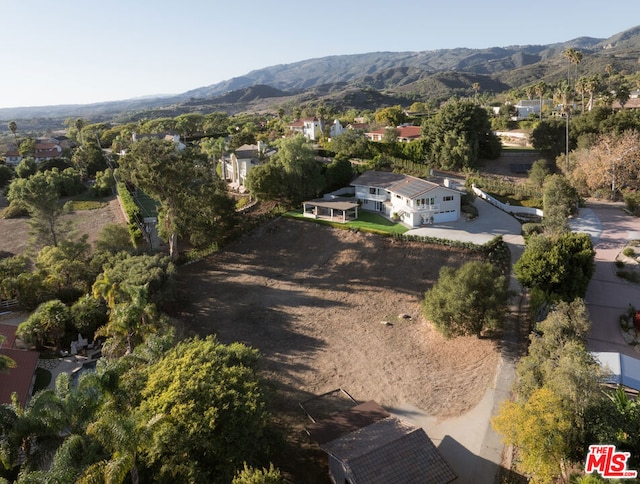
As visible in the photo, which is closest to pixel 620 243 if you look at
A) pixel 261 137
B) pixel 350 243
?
pixel 350 243

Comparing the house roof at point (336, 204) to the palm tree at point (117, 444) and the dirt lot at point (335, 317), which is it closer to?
the dirt lot at point (335, 317)

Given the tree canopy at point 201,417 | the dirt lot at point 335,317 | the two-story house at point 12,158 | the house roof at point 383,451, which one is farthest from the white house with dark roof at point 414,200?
the two-story house at point 12,158

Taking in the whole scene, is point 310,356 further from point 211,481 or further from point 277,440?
point 211,481

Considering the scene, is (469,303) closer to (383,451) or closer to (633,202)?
(383,451)

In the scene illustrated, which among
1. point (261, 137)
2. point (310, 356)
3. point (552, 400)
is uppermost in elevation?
point (261, 137)

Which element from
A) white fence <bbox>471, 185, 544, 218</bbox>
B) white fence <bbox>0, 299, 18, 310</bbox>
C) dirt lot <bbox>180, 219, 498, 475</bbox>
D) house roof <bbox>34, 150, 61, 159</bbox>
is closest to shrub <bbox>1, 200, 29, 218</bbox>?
white fence <bbox>0, 299, 18, 310</bbox>

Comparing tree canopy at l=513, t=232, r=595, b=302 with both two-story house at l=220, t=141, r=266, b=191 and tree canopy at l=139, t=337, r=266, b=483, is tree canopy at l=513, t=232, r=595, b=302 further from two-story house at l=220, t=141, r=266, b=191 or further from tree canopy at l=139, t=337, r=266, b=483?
two-story house at l=220, t=141, r=266, b=191

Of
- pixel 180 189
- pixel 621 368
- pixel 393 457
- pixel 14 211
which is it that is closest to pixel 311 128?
pixel 180 189
